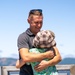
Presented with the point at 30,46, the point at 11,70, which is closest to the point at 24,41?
the point at 30,46

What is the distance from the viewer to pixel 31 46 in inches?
148

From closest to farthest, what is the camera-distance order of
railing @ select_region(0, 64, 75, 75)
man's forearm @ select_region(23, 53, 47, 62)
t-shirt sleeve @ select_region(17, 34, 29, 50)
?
man's forearm @ select_region(23, 53, 47, 62)
t-shirt sleeve @ select_region(17, 34, 29, 50)
railing @ select_region(0, 64, 75, 75)

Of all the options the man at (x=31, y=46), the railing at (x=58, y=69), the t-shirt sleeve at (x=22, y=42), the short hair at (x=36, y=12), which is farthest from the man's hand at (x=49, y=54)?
the railing at (x=58, y=69)

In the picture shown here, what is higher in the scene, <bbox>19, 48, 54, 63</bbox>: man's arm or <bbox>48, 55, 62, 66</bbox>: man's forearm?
<bbox>19, 48, 54, 63</bbox>: man's arm

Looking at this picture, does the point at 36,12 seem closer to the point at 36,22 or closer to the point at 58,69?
the point at 36,22

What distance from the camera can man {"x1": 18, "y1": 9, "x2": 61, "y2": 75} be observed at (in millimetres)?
3619

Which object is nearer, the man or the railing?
the man

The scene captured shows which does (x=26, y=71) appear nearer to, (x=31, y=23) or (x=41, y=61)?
(x=41, y=61)

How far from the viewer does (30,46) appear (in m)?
3.77

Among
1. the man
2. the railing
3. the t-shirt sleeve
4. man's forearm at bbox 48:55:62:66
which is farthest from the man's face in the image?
the railing

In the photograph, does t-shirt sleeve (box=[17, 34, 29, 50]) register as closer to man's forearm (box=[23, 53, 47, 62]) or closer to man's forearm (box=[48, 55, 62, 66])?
man's forearm (box=[23, 53, 47, 62])

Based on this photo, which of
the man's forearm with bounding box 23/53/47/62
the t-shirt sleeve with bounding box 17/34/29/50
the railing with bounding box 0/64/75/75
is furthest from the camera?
the railing with bounding box 0/64/75/75

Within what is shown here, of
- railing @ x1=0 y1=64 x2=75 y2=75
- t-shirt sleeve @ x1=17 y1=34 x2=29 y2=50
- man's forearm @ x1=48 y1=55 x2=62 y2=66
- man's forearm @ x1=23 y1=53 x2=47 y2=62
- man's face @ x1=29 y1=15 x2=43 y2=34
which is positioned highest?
man's face @ x1=29 y1=15 x2=43 y2=34

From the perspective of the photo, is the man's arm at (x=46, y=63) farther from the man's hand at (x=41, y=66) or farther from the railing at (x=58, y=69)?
the railing at (x=58, y=69)
